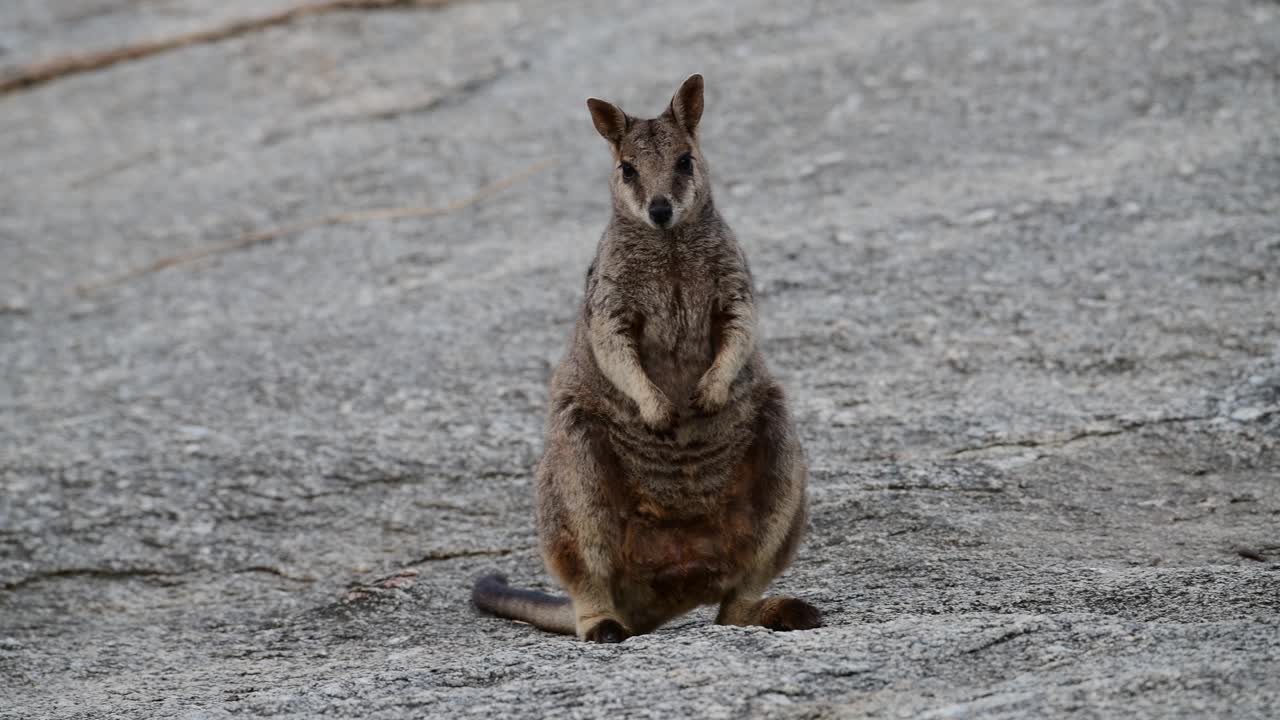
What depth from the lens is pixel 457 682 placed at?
4.99 metres

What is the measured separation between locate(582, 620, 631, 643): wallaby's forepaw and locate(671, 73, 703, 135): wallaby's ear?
2032 millimetres

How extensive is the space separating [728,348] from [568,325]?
3.39m

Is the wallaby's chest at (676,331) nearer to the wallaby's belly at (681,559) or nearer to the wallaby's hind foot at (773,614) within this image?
the wallaby's belly at (681,559)

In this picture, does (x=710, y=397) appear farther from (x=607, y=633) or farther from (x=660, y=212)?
(x=607, y=633)

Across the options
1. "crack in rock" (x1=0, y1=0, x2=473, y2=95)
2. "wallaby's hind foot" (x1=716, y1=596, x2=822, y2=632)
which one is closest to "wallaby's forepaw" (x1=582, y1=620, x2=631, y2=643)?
"wallaby's hind foot" (x1=716, y1=596, x2=822, y2=632)

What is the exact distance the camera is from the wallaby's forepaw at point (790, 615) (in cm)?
538

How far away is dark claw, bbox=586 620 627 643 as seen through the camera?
545 centimetres

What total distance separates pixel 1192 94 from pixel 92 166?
29.6 ft

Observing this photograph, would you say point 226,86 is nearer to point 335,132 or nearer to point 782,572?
point 335,132

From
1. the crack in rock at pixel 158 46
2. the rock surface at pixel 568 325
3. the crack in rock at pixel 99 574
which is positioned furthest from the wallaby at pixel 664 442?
the crack in rock at pixel 158 46

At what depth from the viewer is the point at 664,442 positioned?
573 centimetres

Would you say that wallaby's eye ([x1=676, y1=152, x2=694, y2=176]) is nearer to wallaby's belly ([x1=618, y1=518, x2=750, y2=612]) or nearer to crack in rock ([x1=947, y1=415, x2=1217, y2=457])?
wallaby's belly ([x1=618, y1=518, x2=750, y2=612])

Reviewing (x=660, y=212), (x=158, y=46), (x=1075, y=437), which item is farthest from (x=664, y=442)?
(x=158, y=46)

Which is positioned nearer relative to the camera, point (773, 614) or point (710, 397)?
point (773, 614)
